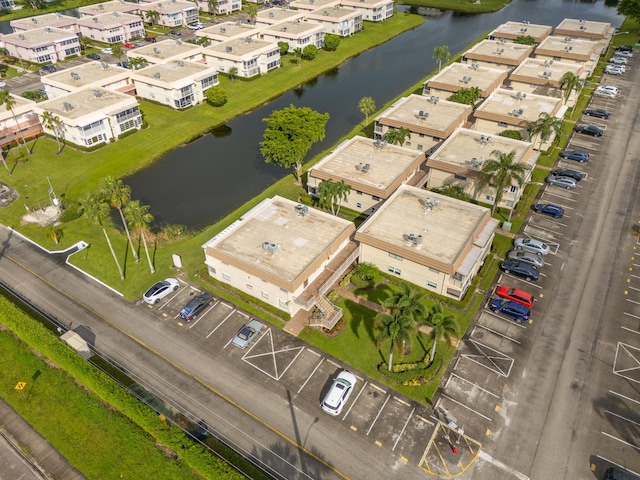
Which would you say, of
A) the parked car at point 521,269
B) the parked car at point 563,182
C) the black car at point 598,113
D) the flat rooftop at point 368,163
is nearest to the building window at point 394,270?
the flat rooftop at point 368,163

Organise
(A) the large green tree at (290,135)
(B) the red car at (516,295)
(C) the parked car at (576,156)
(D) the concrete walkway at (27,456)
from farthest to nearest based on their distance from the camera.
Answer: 1. (C) the parked car at (576,156)
2. (A) the large green tree at (290,135)
3. (B) the red car at (516,295)
4. (D) the concrete walkway at (27,456)

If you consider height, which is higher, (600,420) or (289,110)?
(289,110)

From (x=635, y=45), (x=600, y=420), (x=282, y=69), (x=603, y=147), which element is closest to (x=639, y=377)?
(x=600, y=420)

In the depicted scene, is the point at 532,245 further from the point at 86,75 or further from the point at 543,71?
the point at 86,75

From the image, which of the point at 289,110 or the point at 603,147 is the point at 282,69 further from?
the point at 603,147

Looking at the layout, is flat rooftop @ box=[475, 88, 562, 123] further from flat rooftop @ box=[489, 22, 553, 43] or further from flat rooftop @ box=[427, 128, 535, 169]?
flat rooftop @ box=[489, 22, 553, 43]

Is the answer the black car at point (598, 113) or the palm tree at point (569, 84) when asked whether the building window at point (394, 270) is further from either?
the black car at point (598, 113)

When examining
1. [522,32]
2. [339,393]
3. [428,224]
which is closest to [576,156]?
[428,224]
